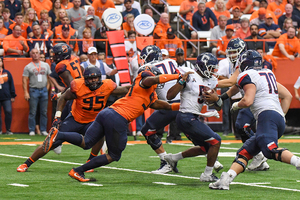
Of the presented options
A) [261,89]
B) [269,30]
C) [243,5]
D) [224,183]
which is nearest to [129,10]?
[269,30]

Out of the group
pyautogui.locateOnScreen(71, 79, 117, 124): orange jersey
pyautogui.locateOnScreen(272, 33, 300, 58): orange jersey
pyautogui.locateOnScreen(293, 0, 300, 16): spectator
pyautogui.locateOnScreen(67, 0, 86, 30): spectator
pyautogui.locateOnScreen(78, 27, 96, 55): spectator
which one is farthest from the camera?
pyautogui.locateOnScreen(293, 0, 300, 16): spectator

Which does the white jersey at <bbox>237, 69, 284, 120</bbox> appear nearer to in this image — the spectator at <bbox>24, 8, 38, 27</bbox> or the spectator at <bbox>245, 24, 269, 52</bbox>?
the spectator at <bbox>245, 24, 269, 52</bbox>

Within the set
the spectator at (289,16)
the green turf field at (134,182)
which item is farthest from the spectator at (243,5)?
the green turf field at (134,182)

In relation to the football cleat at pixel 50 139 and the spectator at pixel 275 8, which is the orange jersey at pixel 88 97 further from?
the spectator at pixel 275 8

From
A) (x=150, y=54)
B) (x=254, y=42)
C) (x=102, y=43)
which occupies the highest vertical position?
(x=150, y=54)

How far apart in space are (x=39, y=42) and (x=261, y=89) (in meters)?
8.49

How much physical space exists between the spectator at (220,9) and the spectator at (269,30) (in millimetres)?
1522

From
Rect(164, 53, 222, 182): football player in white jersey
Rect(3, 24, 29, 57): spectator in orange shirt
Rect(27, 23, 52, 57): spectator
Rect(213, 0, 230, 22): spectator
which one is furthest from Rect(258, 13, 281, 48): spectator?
Rect(164, 53, 222, 182): football player in white jersey

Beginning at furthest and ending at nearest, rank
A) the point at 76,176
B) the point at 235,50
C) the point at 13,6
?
the point at 13,6
the point at 235,50
the point at 76,176

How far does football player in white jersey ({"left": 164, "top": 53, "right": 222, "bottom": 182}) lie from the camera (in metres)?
6.79

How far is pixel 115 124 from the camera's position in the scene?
6586mm

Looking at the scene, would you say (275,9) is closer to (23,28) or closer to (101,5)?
(101,5)

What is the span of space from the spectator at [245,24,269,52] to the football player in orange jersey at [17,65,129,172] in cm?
719

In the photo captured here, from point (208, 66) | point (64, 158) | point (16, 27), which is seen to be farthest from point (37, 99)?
point (208, 66)
